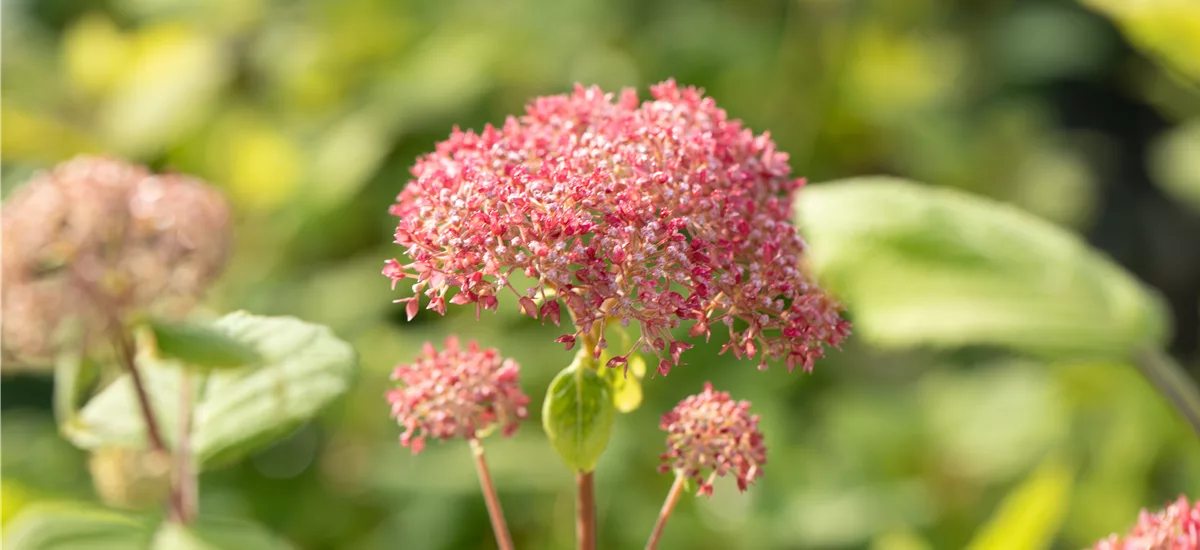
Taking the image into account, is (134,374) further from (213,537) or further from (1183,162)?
(1183,162)

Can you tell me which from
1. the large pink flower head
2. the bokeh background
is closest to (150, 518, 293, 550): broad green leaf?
the large pink flower head

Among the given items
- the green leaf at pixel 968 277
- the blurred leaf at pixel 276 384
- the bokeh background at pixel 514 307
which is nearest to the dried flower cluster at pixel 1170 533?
the green leaf at pixel 968 277

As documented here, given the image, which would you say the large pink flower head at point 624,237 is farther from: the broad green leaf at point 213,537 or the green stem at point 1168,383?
the green stem at point 1168,383

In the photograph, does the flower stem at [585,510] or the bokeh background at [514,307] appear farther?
the bokeh background at [514,307]

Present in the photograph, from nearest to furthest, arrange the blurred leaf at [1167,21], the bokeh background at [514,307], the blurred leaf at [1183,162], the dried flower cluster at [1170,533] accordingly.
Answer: the dried flower cluster at [1170,533] → the blurred leaf at [1167,21] → the bokeh background at [514,307] → the blurred leaf at [1183,162]

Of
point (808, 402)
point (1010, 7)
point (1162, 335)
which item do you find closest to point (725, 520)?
point (808, 402)

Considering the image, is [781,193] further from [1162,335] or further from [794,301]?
[1162,335]
